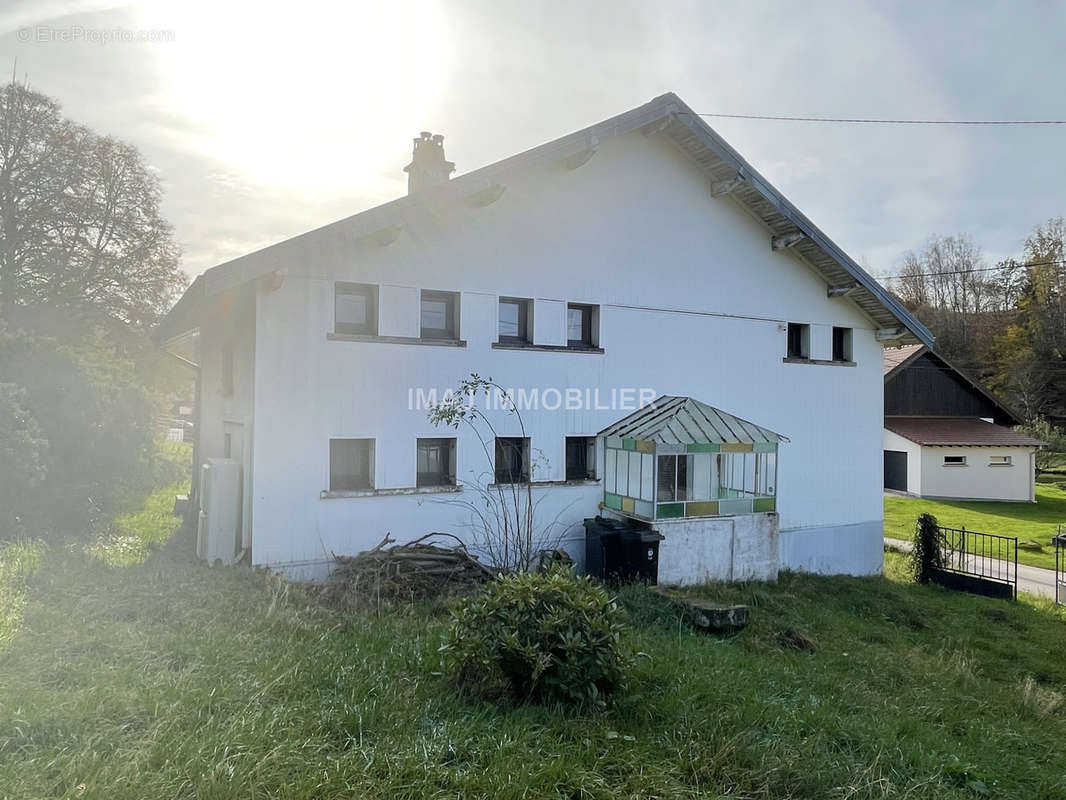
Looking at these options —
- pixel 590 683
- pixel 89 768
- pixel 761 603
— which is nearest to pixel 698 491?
pixel 761 603

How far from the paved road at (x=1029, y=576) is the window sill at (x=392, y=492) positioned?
11.7m

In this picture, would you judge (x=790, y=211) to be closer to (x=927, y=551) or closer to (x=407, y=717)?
(x=927, y=551)

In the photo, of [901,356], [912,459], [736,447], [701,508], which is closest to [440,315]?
[701,508]

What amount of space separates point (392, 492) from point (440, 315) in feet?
8.97

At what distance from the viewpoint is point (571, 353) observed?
Answer: 1103 centimetres

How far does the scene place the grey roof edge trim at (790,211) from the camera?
1144 centimetres

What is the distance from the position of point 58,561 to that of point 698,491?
9.40 meters

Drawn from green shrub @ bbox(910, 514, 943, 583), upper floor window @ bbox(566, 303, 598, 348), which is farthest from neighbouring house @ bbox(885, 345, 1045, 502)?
upper floor window @ bbox(566, 303, 598, 348)

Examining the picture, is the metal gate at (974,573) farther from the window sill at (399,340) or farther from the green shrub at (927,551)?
the window sill at (399,340)

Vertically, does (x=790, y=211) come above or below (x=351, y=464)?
above

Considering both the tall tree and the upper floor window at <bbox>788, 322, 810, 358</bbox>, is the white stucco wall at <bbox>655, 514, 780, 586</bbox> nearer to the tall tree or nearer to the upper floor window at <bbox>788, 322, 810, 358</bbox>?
the upper floor window at <bbox>788, 322, 810, 358</bbox>

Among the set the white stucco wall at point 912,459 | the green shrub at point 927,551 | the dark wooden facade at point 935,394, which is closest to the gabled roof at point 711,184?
the green shrub at point 927,551

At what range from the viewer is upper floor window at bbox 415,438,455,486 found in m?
10.0

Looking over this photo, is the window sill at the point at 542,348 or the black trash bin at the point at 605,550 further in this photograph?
the window sill at the point at 542,348
